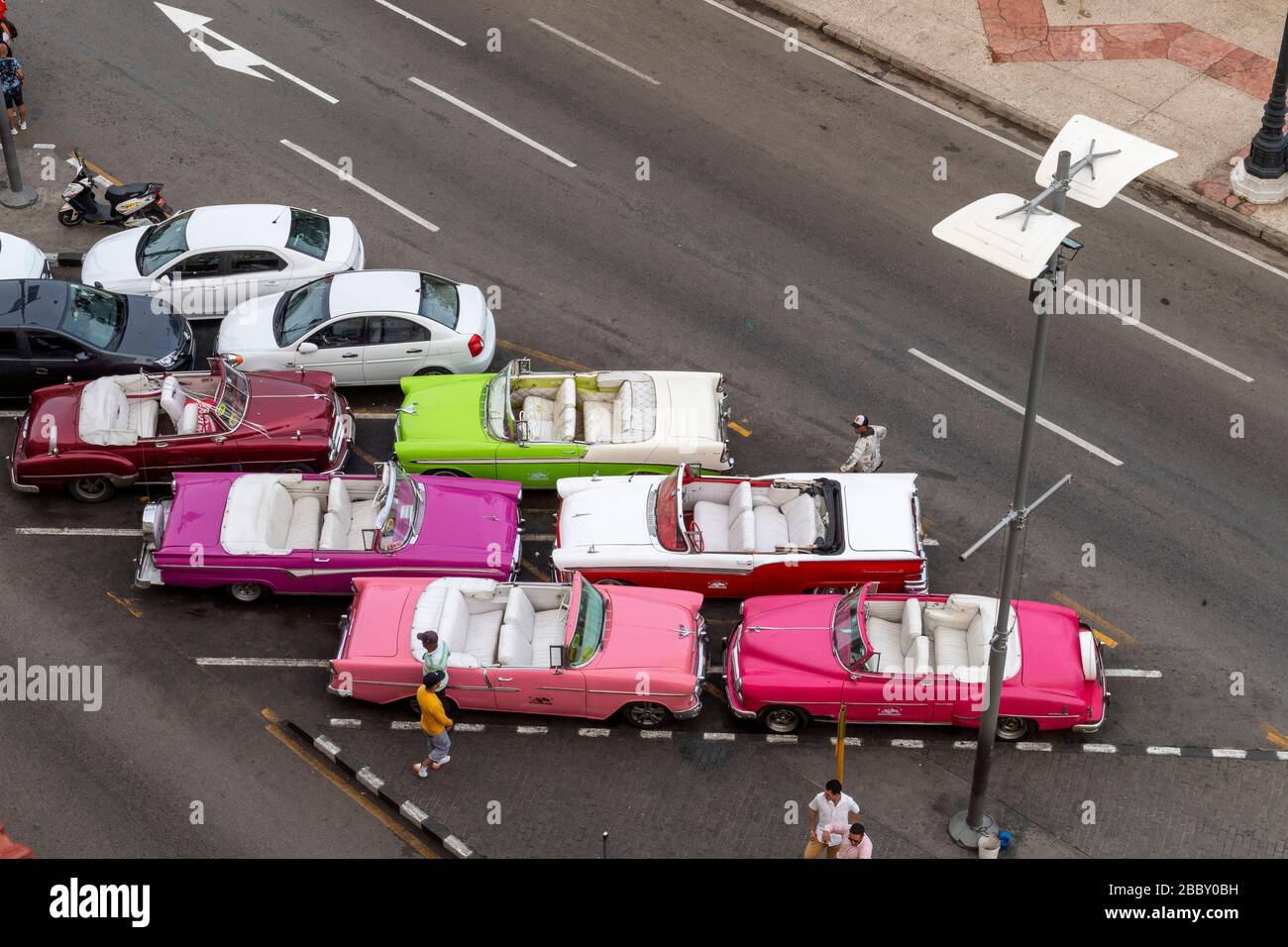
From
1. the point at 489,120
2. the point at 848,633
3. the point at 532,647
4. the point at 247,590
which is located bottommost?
the point at 532,647

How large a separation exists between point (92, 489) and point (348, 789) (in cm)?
599

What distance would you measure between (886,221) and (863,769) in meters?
10.8

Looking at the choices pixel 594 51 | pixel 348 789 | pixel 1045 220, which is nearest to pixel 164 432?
pixel 348 789

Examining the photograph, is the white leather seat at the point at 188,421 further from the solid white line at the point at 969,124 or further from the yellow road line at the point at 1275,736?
the solid white line at the point at 969,124

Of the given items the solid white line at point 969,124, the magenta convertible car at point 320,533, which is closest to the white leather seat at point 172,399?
the magenta convertible car at point 320,533

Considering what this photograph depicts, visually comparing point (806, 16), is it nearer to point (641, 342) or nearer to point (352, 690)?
point (641, 342)

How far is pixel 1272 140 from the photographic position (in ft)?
85.3

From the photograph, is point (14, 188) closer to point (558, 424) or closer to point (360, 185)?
point (360, 185)

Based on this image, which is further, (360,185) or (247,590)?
(360,185)

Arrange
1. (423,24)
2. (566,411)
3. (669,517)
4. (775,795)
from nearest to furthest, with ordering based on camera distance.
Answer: (775,795), (669,517), (566,411), (423,24)

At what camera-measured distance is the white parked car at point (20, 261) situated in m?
23.7

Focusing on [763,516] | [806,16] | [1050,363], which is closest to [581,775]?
[763,516]

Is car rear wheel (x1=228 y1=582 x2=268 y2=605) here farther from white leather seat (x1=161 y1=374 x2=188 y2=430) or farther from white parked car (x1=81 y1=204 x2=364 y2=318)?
white parked car (x1=81 y1=204 x2=364 y2=318)

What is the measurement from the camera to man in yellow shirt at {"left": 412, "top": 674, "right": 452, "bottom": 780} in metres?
17.5
